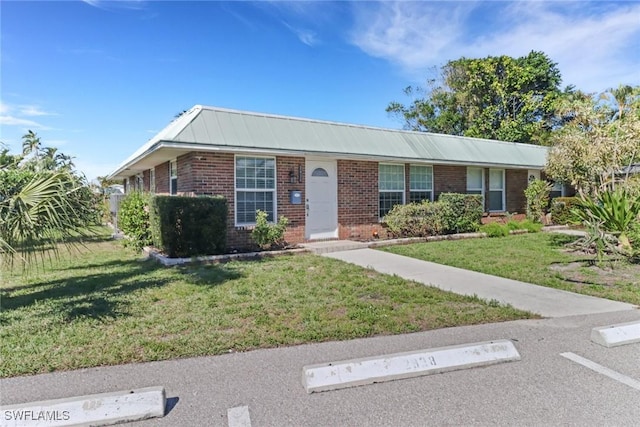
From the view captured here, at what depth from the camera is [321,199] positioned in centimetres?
1242

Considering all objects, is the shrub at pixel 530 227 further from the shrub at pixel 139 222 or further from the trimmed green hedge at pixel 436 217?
the shrub at pixel 139 222

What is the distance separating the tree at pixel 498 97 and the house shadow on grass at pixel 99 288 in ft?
88.4

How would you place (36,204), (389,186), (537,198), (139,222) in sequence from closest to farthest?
(36,204)
(139,222)
(389,186)
(537,198)

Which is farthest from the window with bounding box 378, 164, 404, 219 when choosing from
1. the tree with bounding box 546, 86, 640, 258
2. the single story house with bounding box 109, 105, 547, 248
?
the tree with bounding box 546, 86, 640, 258

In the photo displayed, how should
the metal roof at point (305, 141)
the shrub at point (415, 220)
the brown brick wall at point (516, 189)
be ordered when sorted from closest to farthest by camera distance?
the metal roof at point (305, 141), the shrub at point (415, 220), the brown brick wall at point (516, 189)

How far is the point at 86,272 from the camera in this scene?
845 cm

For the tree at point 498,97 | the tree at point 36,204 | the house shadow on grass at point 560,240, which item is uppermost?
the tree at point 498,97

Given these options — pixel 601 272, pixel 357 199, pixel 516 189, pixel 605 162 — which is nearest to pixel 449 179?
pixel 516 189

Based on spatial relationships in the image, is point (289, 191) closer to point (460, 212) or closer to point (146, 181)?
point (460, 212)

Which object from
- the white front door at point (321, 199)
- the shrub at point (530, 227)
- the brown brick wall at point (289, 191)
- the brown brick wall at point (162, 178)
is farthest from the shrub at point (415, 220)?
the brown brick wall at point (162, 178)

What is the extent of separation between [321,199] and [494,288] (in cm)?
659

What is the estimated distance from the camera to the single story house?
10633 mm

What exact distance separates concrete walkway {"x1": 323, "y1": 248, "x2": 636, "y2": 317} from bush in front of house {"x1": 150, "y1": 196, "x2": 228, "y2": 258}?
11.0 feet

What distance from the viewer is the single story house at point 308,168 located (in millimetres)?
10633
